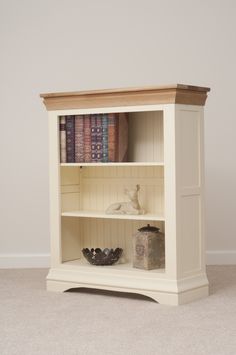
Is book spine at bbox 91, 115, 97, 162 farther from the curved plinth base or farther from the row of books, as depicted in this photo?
the curved plinth base

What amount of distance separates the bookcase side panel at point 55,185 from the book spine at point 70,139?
66 mm

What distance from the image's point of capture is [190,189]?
4457 mm

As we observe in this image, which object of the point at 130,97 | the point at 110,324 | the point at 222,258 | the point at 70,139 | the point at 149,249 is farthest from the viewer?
the point at 222,258

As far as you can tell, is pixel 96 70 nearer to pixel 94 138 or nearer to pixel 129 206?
pixel 94 138

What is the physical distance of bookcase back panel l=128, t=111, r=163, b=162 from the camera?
15.9ft

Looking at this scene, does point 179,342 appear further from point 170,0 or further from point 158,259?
point 170,0

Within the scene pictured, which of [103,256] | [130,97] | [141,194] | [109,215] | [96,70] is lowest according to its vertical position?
[103,256]

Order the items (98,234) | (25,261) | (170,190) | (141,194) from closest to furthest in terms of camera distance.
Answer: (170,190) → (141,194) → (98,234) → (25,261)

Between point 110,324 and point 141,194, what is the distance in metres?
1.31

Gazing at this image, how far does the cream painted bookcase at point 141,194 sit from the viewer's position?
4336mm

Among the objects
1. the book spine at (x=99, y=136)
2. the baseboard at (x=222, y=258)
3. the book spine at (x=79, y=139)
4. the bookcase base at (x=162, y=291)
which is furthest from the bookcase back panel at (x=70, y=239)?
the baseboard at (x=222, y=258)

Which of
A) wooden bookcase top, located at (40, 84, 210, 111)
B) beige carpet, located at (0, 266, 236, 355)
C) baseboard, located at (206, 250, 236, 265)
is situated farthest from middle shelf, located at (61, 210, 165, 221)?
baseboard, located at (206, 250, 236, 265)

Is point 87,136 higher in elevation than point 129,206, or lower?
higher

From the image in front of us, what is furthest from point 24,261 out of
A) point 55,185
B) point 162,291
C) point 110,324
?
point 110,324
